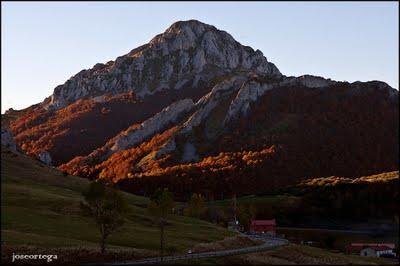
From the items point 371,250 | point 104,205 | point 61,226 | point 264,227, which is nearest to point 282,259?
point 104,205

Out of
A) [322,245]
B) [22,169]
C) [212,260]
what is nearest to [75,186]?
[22,169]

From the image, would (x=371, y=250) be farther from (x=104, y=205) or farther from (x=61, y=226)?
(x=104, y=205)

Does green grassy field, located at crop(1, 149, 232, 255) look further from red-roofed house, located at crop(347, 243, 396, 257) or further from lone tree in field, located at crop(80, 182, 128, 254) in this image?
red-roofed house, located at crop(347, 243, 396, 257)

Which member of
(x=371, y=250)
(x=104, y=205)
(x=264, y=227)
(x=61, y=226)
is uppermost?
(x=104, y=205)

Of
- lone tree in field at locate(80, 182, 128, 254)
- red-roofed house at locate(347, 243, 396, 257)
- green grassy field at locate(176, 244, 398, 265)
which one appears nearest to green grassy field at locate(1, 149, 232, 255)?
lone tree in field at locate(80, 182, 128, 254)

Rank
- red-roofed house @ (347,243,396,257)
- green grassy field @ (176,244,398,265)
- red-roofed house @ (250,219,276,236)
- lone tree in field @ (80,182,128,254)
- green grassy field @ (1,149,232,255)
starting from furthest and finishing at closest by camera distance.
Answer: red-roofed house @ (250,219,276,236), red-roofed house @ (347,243,396,257), green grassy field @ (1,149,232,255), green grassy field @ (176,244,398,265), lone tree in field @ (80,182,128,254)

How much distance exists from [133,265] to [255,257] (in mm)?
25004

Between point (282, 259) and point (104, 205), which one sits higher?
point (104, 205)

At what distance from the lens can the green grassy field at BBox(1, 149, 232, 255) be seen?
80812mm

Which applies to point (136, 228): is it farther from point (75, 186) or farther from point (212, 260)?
point (75, 186)

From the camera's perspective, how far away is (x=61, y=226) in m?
95.6

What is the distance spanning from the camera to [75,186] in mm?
173875

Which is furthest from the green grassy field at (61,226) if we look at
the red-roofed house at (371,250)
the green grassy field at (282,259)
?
the red-roofed house at (371,250)

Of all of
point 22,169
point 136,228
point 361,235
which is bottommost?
point 361,235
